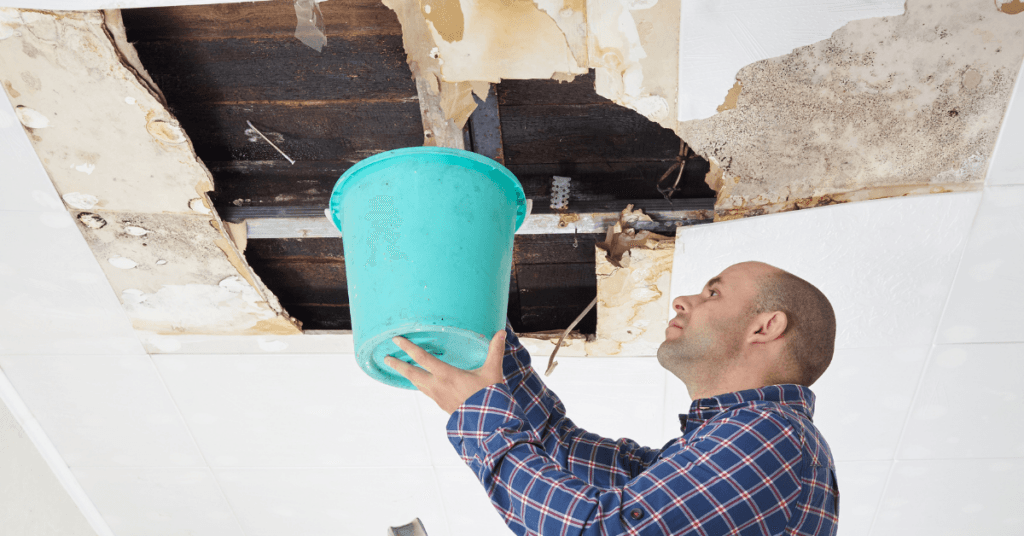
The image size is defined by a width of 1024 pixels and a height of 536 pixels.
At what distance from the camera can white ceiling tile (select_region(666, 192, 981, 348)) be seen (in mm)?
1267

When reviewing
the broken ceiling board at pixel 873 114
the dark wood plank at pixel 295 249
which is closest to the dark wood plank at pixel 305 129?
the dark wood plank at pixel 295 249

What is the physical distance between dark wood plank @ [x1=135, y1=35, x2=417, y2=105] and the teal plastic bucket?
232 mm

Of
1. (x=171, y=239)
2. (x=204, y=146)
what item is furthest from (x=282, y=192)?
(x=171, y=239)

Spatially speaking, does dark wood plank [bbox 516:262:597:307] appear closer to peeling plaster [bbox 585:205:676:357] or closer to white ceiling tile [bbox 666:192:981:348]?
peeling plaster [bbox 585:205:676:357]

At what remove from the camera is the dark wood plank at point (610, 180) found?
1295 millimetres

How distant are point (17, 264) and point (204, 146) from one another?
0.59 meters

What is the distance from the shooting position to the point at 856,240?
51.8 inches

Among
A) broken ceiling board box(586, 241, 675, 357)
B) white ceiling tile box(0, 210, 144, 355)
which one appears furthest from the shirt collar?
white ceiling tile box(0, 210, 144, 355)

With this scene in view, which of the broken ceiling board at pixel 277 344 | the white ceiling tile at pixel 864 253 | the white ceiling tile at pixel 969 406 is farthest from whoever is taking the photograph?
the broken ceiling board at pixel 277 344

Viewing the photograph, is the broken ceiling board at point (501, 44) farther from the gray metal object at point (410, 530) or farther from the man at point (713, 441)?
the gray metal object at point (410, 530)

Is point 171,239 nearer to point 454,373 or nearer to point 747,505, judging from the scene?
point 454,373

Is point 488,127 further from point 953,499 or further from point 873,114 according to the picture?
point 953,499

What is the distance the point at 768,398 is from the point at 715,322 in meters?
0.18

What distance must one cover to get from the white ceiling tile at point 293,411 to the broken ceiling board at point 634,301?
0.56 m
